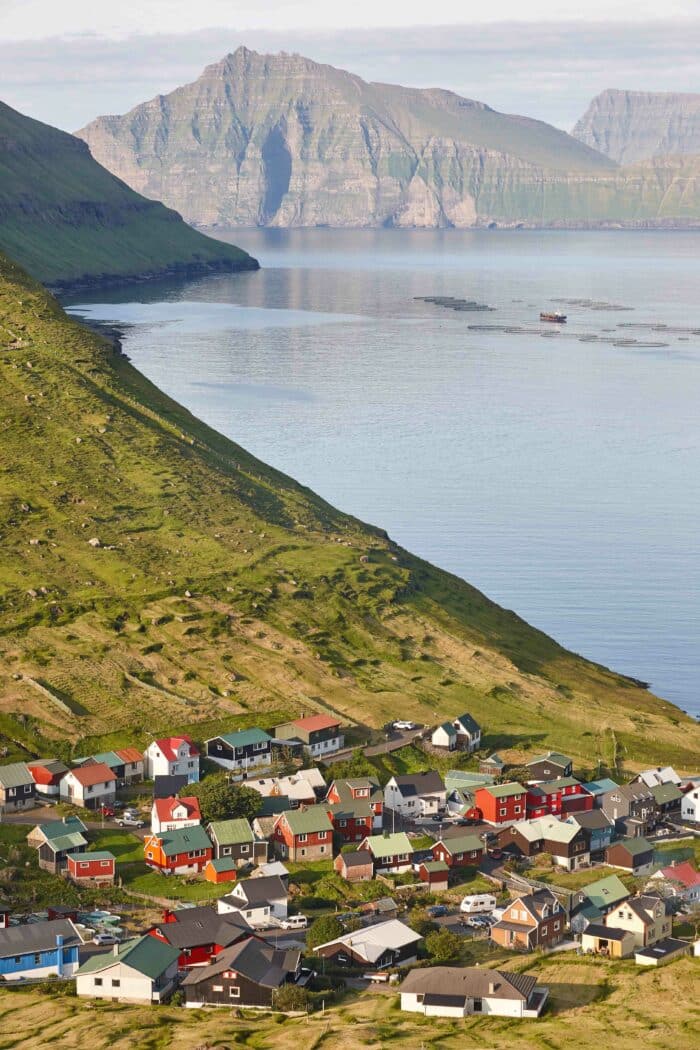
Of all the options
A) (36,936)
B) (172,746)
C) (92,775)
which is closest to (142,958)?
(36,936)

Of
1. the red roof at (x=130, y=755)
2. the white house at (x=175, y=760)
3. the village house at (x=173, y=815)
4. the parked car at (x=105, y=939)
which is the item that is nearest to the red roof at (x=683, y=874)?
the village house at (x=173, y=815)

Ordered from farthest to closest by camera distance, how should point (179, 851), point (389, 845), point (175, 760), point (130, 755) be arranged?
1. point (130, 755)
2. point (175, 760)
3. point (389, 845)
4. point (179, 851)

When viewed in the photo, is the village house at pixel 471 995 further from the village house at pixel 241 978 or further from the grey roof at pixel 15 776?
the grey roof at pixel 15 776

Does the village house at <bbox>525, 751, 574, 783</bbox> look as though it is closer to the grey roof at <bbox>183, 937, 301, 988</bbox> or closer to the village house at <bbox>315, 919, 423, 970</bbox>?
the village house at <bbox>315, 919, 423, 970</bbox>

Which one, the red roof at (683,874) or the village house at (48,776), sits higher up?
the village house at (48,776)

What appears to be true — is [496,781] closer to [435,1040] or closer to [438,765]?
[438,765]

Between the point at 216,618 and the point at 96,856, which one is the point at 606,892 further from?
the point at 216,618
